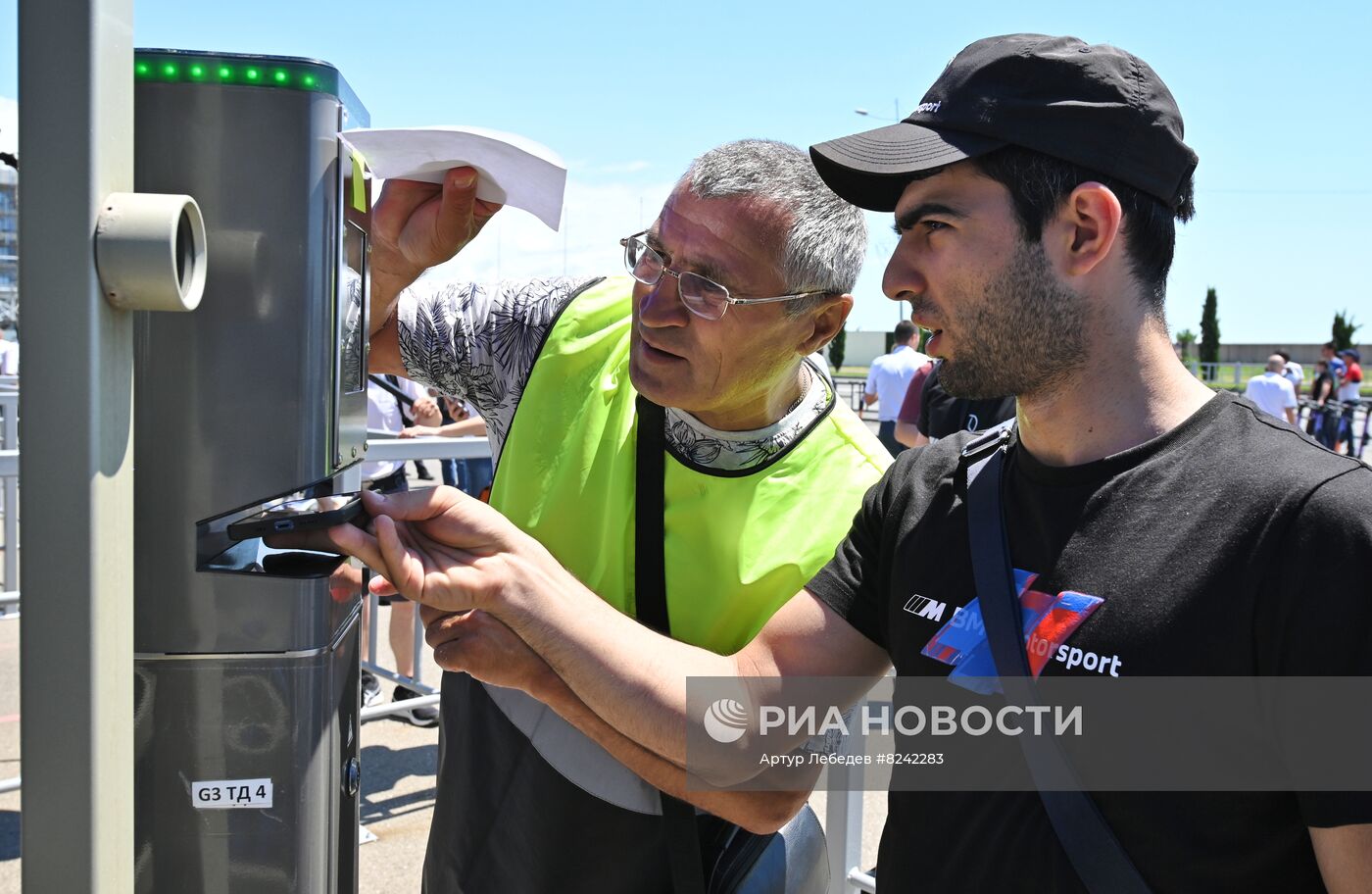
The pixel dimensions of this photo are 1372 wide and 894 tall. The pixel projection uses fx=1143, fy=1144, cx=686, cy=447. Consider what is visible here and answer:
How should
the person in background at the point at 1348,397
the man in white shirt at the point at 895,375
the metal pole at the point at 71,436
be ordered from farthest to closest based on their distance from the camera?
the person in background at the point at 1348,397 → the man in white shirt at the point at 895,375 → the metal pole at the point at 71,436

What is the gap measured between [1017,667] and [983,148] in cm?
67

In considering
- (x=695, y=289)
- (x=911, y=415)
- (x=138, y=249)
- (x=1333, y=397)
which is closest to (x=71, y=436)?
(x=138, y=249)

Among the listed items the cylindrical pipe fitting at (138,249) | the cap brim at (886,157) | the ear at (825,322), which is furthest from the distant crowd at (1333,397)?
the cylindrical pipe fitting at (138,249)

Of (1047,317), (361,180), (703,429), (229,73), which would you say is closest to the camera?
(229,73)

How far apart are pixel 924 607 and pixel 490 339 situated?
3.34ft

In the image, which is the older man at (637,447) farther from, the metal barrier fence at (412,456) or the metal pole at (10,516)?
the metal pole at (10,516)

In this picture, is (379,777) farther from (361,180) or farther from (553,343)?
(361,180)

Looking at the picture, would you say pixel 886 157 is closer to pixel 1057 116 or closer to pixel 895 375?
pixel 1057 116

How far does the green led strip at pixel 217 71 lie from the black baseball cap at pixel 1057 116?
76 cm

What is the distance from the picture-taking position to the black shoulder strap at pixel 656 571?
1.86 m

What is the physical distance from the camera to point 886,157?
1572 mm

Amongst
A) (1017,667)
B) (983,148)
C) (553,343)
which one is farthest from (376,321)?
(1017,667)

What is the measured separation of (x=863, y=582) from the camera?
5.69 feet

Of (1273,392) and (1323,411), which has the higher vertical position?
(1273,392)
